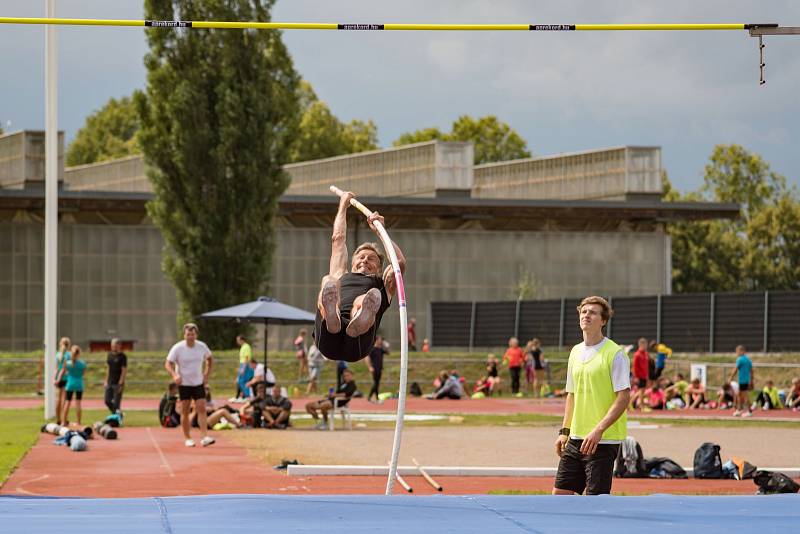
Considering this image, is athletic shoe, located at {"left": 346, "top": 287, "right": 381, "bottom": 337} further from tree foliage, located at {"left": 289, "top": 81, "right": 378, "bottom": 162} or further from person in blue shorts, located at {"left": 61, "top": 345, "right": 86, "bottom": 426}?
tree foliage, located at {"left": 289, "top": 81, "right": 378, "bottom": 162}

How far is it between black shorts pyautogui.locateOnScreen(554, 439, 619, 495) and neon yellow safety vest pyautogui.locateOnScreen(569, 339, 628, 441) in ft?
0.34

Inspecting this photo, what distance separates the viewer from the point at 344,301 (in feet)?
33.8

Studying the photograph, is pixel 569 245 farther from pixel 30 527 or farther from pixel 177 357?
pixel 30 527

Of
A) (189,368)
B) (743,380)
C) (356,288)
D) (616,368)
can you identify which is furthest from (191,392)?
(743,380)

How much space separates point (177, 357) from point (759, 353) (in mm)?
20496

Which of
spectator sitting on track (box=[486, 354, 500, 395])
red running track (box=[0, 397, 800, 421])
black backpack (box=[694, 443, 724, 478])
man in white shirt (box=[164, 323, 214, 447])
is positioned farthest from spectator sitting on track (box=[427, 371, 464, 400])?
black backpack (box=[694, 443, 724, 478])

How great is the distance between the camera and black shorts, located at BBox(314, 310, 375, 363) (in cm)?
1014

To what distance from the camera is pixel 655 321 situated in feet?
A: 129

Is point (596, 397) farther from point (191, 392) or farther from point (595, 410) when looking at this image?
point (191, 392)

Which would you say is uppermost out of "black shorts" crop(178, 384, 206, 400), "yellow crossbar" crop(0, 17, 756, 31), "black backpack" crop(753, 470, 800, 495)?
"yellow crossbar" crop(0, 17, 756, 31)

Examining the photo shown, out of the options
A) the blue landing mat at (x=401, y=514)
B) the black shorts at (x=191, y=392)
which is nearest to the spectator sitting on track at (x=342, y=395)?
the black shorts at (x=191, y=392)

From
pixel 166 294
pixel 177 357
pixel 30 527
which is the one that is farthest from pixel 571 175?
pixel 30 527

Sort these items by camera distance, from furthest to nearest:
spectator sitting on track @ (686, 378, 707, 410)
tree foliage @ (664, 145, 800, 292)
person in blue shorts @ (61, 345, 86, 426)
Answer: tree foliage @ (664, 145, 800, 292) → spectator sitting on track @ (686, 378, 707, 410) → person in blue shorts @ (61, 345, 86, 426)

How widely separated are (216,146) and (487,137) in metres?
48.0
